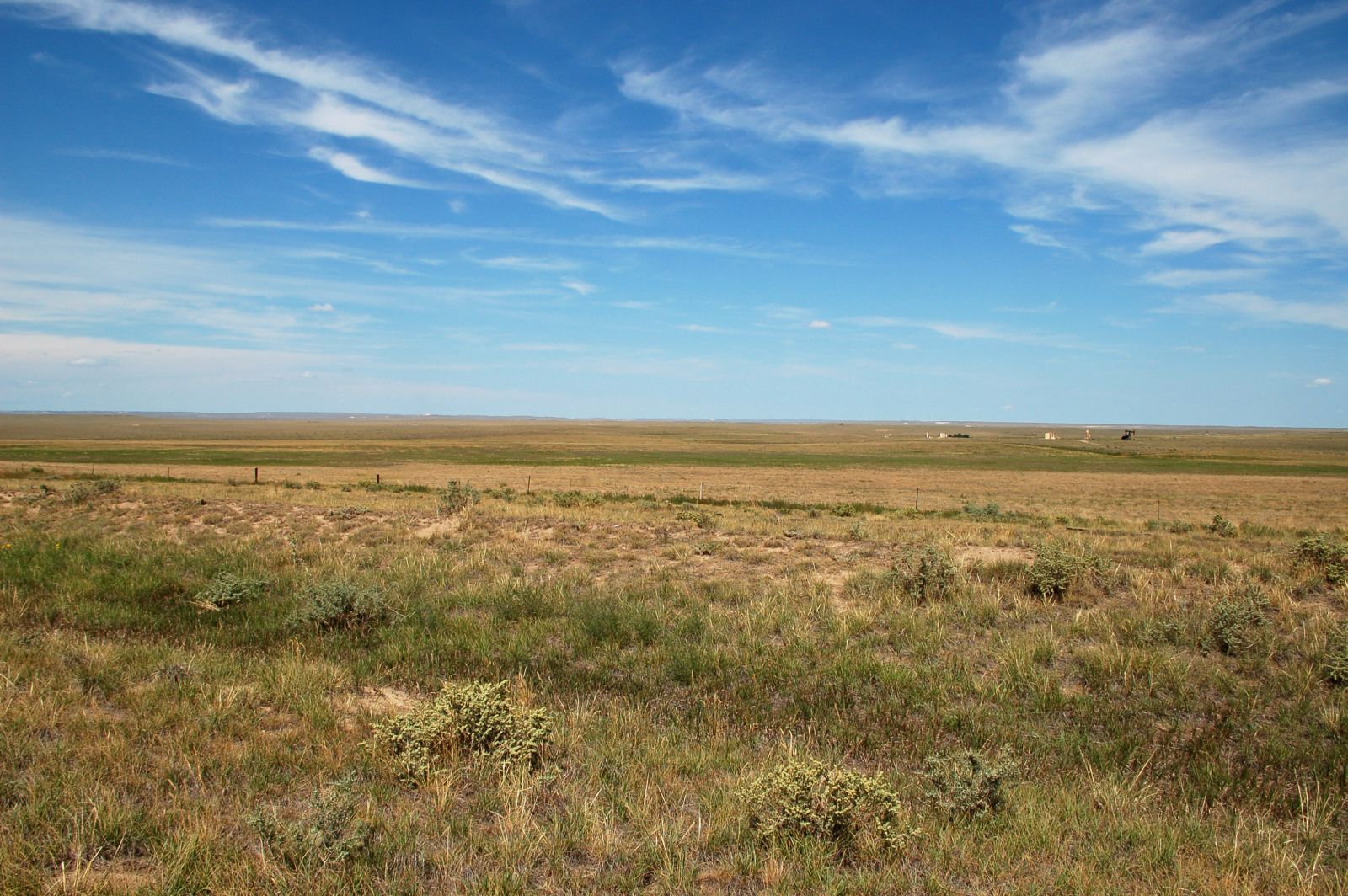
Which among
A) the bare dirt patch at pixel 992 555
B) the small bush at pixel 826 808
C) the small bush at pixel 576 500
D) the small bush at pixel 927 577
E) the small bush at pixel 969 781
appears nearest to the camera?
the small bush at pixel 826 808

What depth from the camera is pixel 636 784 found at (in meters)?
5.05

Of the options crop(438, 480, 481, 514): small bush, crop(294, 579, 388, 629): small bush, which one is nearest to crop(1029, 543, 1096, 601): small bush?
crop(294, 579, 388, 629): small bush

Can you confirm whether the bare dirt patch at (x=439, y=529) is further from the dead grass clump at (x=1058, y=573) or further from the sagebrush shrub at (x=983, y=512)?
the sagebrush shrub at (x=983, y=512)

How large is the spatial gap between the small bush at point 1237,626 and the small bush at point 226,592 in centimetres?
1254

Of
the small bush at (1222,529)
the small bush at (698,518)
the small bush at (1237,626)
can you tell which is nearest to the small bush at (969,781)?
the small bush at (1237,626)

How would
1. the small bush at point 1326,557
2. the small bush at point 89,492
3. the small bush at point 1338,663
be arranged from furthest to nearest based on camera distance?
the small bush at point 89,492
the small bush at point 1326,557
the small bush at point 1338,663

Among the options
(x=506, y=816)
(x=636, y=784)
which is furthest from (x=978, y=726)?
(x=506, y=816)

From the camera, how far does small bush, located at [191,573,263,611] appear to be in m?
10.1

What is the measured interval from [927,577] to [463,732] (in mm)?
7617

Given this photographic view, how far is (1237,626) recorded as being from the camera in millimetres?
8492

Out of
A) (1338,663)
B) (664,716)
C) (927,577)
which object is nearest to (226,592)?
(664,716)

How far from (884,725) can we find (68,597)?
35.2 feet

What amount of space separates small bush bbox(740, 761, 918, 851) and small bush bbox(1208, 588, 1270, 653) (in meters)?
6.09

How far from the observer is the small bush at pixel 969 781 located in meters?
4.68
